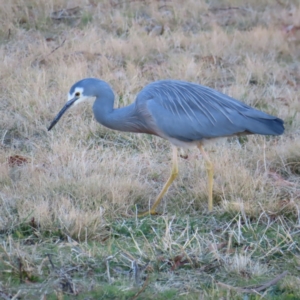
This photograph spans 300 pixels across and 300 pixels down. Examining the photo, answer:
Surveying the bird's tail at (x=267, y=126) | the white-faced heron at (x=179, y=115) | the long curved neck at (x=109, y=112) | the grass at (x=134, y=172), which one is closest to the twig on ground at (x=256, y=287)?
the grass at (x=134, y=172)

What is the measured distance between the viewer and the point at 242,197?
564 cm

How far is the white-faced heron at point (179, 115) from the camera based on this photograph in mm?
5699

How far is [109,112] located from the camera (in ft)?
19.4

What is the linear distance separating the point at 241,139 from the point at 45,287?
3.41m

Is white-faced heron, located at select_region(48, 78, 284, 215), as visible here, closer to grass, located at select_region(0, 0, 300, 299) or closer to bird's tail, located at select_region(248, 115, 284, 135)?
bird's tail, located at select_region(248, 115, 284, 135)

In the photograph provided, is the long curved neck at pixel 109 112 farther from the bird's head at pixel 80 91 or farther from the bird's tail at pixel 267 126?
the bird's tail at pixel 267 126

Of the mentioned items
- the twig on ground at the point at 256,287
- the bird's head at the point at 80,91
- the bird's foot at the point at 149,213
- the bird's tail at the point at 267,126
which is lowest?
the bird's foot at the point at 149,213

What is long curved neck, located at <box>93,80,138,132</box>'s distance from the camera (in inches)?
230

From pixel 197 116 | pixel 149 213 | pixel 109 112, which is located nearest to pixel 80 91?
pixel 109 112

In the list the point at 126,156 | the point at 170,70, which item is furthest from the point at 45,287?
the point at 170,70

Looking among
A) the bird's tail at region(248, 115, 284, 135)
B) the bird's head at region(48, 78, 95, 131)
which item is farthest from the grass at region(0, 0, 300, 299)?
the bird's head at region(48, 78, 95, 131)

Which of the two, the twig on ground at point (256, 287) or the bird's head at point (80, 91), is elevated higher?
the bird's head at point (80, 91)

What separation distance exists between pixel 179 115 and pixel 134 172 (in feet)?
2.47

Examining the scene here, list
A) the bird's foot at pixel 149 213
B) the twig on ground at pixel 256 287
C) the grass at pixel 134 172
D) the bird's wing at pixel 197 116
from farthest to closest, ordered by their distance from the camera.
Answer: the bird's wing at pixel 197 116 < the bird's foot at pixel 149 213 < the grass at pixel 134 172 < the twig on ground at pixel 256 287
